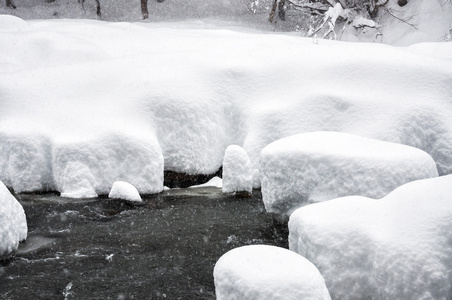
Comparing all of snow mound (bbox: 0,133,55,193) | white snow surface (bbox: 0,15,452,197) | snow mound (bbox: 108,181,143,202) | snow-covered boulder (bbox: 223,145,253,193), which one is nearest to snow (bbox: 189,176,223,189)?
white snow surface (bbox: 0,15,452,197)

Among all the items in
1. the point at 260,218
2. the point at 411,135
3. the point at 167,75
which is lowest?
the point at 260,218

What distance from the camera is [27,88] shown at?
12875mm

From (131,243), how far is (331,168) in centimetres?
368

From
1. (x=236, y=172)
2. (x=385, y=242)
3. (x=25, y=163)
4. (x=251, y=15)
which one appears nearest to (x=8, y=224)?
(x=25, y=163)

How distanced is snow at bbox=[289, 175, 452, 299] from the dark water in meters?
1.74

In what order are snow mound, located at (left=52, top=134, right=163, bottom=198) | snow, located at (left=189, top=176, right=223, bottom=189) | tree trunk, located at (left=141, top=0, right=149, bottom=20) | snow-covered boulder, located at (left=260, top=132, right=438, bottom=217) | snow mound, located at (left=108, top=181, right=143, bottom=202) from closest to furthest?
snow-covered boulder, located at (left=260, top=132, right=438, bottom=217) → snow mound, located at (left=108, top=181, right=143, bottom=202) → snow mound, located at (left=52, top=134, right=163, bottom=198) → snow, located at (left=189, top=176, right=223, bottom=189) → tree trunk, located at (left=141, top=0, right=149, bottom=20)

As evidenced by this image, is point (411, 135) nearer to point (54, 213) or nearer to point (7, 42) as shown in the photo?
point (54, 213)

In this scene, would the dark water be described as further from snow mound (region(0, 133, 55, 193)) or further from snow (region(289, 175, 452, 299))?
snow (region(289, 175, 452, 299))

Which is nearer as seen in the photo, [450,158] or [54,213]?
[54,213]

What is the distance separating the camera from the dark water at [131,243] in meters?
6.20

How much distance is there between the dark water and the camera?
620 cm

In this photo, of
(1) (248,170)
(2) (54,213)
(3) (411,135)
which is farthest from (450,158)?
(2) (54,213)

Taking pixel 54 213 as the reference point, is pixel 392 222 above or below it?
above

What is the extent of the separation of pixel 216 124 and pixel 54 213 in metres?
5.21
